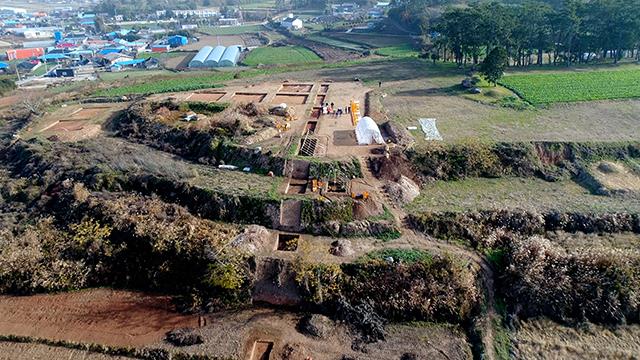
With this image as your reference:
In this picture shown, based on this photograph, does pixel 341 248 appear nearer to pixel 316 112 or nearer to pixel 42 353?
pixel 42 353

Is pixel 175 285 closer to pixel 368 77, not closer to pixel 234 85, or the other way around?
pixel 234 85

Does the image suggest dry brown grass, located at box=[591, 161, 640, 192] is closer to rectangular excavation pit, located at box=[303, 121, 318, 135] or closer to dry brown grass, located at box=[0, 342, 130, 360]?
rectangular excavation pit, located at box=[303, 121, 318, 135]

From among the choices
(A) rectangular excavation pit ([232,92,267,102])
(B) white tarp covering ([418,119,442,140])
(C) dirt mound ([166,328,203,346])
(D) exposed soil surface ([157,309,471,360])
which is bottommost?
(D) exposed soil surface ([157,309,471,360])

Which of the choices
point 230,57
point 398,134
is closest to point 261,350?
point 398,134

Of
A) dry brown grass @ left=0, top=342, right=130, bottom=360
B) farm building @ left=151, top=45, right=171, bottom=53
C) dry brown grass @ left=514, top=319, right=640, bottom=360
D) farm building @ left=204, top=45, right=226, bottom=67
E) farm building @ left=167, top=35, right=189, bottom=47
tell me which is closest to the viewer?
dry brown grass @ left=514, top=319, right=640, bottom=360

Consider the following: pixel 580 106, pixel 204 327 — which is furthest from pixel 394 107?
pixel 204 327

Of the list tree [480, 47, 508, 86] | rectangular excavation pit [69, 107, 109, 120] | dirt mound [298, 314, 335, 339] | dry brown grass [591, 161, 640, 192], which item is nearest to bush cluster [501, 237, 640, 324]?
dry brown grass [591, 161, 640, 192]

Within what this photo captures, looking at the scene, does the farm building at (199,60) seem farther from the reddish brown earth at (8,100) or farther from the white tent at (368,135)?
the white tent at (368,135)

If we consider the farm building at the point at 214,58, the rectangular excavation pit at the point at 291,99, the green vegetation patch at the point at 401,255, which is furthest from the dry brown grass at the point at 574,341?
the farm building at the point at 214,58
